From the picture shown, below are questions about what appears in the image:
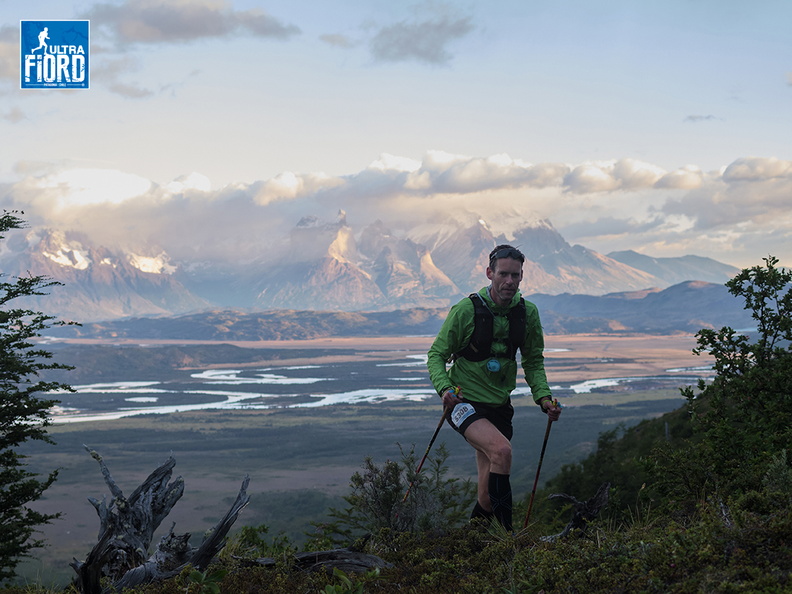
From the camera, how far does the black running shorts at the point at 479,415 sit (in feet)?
23.1

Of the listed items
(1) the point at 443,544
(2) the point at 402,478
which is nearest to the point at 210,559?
(1) the point at 443,544

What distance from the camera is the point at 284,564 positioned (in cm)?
550

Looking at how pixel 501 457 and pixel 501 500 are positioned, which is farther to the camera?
pixel 501 500

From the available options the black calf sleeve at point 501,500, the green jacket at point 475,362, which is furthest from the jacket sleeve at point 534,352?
the black calf sleeve at point 501,500

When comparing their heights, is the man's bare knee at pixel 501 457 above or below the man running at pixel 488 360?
below

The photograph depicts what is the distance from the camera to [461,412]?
23.2ft

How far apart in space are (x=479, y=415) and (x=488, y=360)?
1.71 ft

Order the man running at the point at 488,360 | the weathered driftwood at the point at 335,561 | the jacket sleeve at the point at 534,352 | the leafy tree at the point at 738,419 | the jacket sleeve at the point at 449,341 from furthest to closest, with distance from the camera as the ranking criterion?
1. the jacket sleeve at the point at 534,352
2. the jacket sleeve at the point at 449,341
3. the man running at the point at 488,360
4. the leafy tree at the point at 738,419
5. the weathered driftwood at the point at 335,561

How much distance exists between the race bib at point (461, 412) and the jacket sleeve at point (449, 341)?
0.72ft

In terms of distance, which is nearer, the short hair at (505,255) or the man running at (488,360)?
the man running at (488,360)

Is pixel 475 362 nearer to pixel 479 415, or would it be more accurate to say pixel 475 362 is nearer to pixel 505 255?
pixel 479 415

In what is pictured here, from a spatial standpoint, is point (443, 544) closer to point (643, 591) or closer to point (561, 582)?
point (561, 582)

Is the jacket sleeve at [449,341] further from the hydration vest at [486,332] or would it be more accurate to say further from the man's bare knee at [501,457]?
the man's bare knee at [501,457]

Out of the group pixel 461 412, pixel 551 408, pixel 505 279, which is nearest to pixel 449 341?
Result: pixel 461 412
